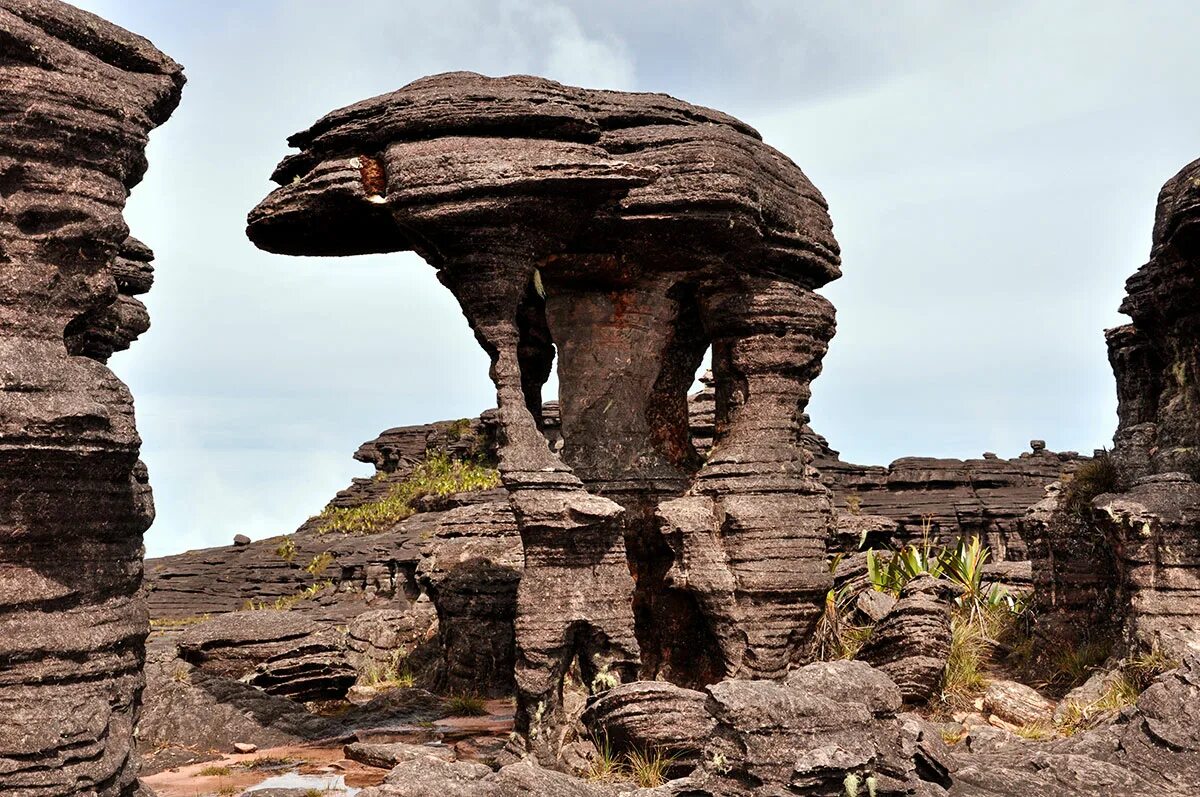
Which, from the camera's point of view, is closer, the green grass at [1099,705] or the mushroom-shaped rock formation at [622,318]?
the mushroom-shaped rock formation at [622,318]

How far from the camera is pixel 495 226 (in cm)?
1123

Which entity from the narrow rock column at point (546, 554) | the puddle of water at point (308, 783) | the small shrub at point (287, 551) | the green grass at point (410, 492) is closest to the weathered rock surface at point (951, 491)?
the green grass at point (410, 492)

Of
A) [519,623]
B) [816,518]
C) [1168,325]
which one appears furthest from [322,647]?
[1168,325]

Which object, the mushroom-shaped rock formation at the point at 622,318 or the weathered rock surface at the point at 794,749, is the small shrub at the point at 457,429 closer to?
the mushroom-shaped rock formation at the point at 622,318

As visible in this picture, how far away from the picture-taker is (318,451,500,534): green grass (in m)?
31.0

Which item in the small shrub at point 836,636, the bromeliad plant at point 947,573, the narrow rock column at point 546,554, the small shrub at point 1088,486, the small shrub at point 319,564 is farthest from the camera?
the small shrub at point 319,564

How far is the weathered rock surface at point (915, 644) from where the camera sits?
511 inches

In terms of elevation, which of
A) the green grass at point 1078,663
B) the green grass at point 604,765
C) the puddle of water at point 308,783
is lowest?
the puddle of water at point 308,783

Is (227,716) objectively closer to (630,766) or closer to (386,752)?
(386,752)

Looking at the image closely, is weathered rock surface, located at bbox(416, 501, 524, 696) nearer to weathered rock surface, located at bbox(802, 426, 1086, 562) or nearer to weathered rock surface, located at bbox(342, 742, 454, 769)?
weathered rock surface, located at bbox(342, 742, 454, 769)

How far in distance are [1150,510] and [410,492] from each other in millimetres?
22826

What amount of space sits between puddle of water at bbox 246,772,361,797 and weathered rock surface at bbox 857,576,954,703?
19.6 ft

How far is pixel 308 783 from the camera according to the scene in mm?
10148

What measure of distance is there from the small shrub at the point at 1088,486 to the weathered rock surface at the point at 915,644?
2.75 m
